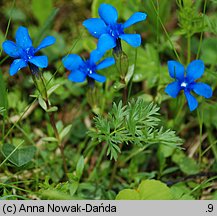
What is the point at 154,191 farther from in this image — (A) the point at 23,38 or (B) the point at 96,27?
(A) the point at 23,38

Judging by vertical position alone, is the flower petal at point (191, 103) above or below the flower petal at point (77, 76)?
below

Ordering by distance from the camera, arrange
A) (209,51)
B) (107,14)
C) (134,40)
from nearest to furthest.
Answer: (134,40) → (107,14) → (209,51)

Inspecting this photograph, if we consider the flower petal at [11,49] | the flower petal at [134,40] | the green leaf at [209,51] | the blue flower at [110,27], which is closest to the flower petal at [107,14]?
the blue flower at [110,27]

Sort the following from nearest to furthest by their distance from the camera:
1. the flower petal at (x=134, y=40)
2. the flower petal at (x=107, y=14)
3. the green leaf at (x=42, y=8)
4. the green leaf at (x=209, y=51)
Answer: the flower petal at (x=134, y=40)
the flower petal at (x=107, y=14)
the green leaf at (x=209, y=51)
the green leaf at (x=42, y=8)

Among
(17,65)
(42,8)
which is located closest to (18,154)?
(17,65)

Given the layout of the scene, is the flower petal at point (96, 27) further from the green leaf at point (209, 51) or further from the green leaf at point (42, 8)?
the green leaf at point (42, 8)

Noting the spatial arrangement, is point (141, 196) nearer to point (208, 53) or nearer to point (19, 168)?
point (19, 168)
